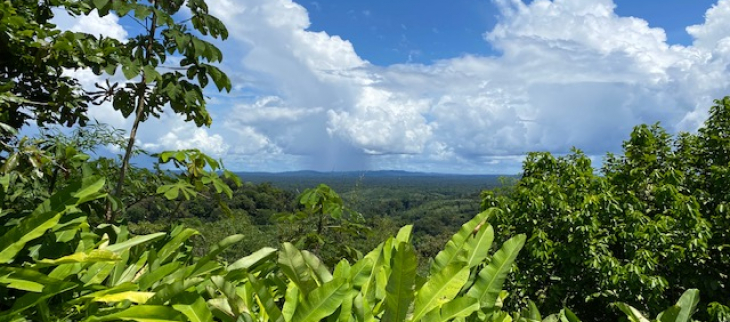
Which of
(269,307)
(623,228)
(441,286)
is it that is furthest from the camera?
(623,228)

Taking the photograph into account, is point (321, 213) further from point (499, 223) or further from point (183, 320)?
point (499, 223)

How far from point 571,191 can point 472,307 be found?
263 inches

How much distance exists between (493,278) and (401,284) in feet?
1.12

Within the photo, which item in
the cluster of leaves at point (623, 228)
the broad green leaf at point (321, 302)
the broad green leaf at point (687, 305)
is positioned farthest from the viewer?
the cluster of leaves at point (623, 228)

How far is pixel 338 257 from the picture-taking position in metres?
2.81

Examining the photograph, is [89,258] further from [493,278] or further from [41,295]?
[493,278]

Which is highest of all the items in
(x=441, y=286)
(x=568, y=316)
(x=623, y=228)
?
(x=441, y=286)

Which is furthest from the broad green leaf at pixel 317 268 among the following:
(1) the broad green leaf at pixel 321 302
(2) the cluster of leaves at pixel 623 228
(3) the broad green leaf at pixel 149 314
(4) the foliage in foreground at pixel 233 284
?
(2) the cluster of leaves at pixel 623 228

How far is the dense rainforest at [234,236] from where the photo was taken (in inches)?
41.7

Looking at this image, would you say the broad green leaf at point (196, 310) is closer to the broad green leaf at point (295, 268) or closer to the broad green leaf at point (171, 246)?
the broad green leaf at point (295, 268)

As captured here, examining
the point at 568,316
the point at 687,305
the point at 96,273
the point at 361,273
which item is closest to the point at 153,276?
the point at 96,273

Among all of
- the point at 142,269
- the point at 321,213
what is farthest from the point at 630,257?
the point at 142,269

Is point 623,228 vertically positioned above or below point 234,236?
below

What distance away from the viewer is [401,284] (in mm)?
972
